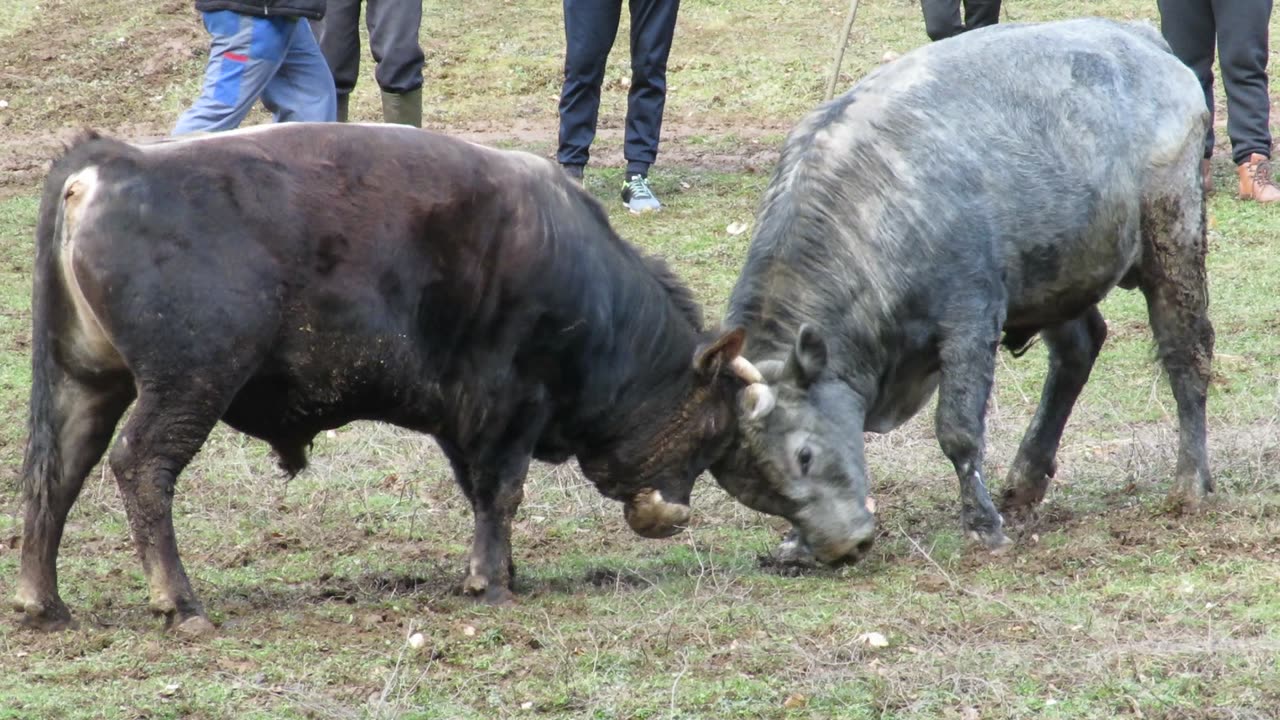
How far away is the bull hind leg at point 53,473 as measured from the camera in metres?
5.41

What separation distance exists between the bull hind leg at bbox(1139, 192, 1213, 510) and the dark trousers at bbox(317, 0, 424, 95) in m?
4.55

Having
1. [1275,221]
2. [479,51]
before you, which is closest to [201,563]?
[1275,221]

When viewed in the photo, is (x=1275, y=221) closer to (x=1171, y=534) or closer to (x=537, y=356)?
(x=1171, y=534)

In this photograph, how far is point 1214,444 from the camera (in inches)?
295

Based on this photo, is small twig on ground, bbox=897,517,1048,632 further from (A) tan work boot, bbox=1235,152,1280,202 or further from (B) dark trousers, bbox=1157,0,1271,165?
(A) tan work boot, bbox=1235,152,1280,202

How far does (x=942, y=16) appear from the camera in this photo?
10.7m

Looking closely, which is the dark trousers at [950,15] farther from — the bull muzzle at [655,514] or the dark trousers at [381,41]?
the bull muzzle at [655,514]

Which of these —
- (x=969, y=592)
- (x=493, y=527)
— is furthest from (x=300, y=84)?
(x=969, y=592)

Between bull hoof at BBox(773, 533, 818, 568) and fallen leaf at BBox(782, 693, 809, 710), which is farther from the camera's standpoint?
bull hoof at BBox(773, 533, 818, 568)

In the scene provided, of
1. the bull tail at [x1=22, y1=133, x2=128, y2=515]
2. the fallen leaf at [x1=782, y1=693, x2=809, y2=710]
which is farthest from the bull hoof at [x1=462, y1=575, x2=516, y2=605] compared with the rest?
the fallen leaf at [x1=782, y1=693, x2=809, y2=710]

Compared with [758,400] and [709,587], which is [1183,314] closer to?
[758,400]

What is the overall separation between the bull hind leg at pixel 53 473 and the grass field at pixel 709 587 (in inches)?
4.5

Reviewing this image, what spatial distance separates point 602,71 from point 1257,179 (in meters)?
4.08

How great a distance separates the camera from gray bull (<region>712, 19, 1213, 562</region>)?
6.16m
